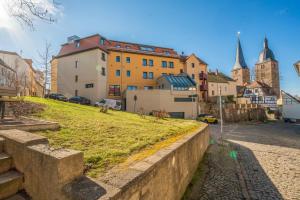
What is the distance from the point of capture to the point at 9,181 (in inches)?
104

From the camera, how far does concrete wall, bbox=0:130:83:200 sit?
2.16 metres

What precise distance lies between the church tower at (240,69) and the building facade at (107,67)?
4439 centimetres

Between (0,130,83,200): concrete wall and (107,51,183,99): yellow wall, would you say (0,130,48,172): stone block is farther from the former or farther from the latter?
(107,51,183,99): yellow wall

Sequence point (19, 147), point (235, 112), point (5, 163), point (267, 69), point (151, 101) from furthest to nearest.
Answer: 1. point (267, 69)
2. point (235, 112)
3. point (151, 101)
4. point (5, 163)
5. point (19, 147)

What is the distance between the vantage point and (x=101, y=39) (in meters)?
34.5

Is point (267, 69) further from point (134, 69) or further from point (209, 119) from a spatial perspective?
point (134, 69)

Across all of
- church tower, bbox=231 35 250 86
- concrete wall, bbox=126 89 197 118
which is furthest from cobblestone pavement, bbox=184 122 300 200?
church tower, bbox=231 35 250 86

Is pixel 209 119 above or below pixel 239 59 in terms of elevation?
below

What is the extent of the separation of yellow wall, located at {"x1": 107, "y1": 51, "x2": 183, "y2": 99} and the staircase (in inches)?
1244

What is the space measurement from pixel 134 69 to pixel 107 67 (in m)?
5.47

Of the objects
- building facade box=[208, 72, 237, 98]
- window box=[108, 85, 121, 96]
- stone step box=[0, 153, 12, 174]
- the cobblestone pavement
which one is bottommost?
the cobblestone pavement

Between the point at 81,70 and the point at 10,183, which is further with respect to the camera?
the point at 81,70

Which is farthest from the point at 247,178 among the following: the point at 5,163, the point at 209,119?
the point at 209,119

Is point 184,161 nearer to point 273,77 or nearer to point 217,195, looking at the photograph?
point 217,195
